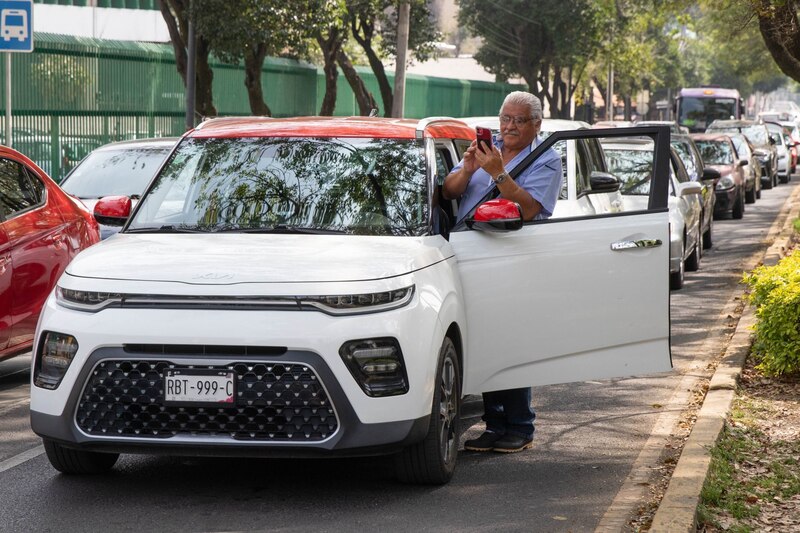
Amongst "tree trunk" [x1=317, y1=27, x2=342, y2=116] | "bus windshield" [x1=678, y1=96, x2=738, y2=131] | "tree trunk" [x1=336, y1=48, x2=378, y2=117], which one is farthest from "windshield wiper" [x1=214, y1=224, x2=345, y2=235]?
"bus windshield" [x1=678, y1=96, x2=738, y2=131]

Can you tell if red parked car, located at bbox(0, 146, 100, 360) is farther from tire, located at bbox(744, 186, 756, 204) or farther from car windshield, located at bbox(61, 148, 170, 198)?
tire, located at bbox(744, 186, 756, 204)

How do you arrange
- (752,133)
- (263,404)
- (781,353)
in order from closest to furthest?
(263,404) < (781,353) < (752,133)

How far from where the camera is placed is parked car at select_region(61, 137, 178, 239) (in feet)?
44.7

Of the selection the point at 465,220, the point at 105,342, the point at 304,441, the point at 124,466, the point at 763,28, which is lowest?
the point at 124,466

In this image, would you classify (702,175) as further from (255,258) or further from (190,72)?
(255,258)

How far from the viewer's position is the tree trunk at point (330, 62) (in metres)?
33.0

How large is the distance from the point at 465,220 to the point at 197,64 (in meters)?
19.7

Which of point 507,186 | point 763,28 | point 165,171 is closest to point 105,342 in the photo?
point 165,171

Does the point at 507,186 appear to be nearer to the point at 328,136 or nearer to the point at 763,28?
the point at 328,136

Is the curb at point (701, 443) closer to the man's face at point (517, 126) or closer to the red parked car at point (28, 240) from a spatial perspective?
the man's face at point (517, 126)

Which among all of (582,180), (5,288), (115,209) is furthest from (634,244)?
(582,180)

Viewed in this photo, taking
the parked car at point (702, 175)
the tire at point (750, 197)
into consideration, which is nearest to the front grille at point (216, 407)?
the parked car at point (702, 175)

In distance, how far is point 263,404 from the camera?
18.8ft

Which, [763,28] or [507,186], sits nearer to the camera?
[507,186]
